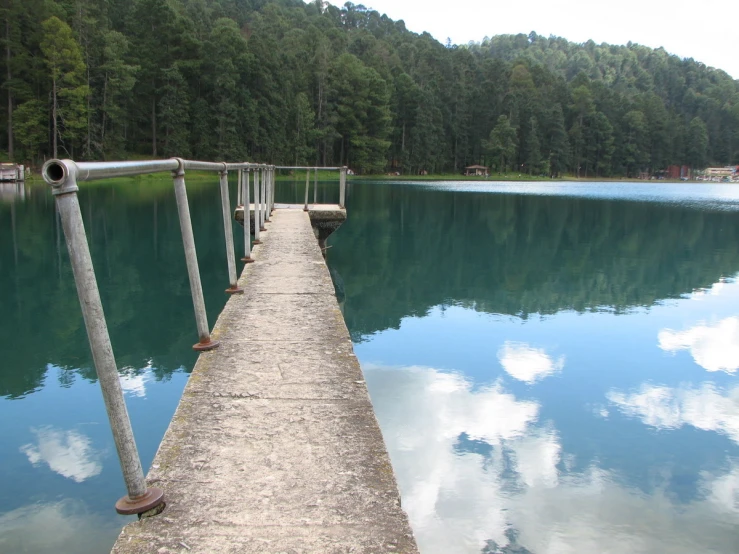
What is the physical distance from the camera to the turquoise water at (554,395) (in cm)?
456

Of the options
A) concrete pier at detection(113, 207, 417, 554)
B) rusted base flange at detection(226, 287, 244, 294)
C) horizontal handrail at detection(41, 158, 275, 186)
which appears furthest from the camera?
rusted base flange at detection(226, 287, 244, 294)

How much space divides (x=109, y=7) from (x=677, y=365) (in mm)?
67149

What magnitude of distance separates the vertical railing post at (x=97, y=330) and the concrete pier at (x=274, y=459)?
10 cm

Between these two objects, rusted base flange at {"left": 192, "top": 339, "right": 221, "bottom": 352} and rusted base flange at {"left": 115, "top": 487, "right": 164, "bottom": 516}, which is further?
rusted base flange at {"left": 192, "top": 339, "right": 221, "bottom": 352}

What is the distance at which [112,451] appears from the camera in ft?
16.5

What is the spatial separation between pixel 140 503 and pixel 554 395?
5604mm

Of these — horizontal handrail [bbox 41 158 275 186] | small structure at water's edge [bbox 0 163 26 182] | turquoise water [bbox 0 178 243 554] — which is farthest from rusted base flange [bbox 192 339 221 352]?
small structure at water's edge [bbox 0 163 26 182]

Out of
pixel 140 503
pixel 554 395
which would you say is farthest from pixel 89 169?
pixel 554 395

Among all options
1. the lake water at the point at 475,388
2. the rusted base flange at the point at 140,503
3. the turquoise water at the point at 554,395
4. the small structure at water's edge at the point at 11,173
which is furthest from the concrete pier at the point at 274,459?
the small structure at water's edge at the point at 11,173

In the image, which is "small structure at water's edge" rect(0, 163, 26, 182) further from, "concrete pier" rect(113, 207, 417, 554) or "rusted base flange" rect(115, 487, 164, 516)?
"rusted base flange" rect(115, 487, 164, 516)

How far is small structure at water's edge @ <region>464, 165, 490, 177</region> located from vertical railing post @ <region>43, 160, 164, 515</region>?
87560 millimetres

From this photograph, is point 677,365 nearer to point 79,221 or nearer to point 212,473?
point 212,473

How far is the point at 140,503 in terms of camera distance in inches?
90.9

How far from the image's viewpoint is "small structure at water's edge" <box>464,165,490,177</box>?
8744 cm
